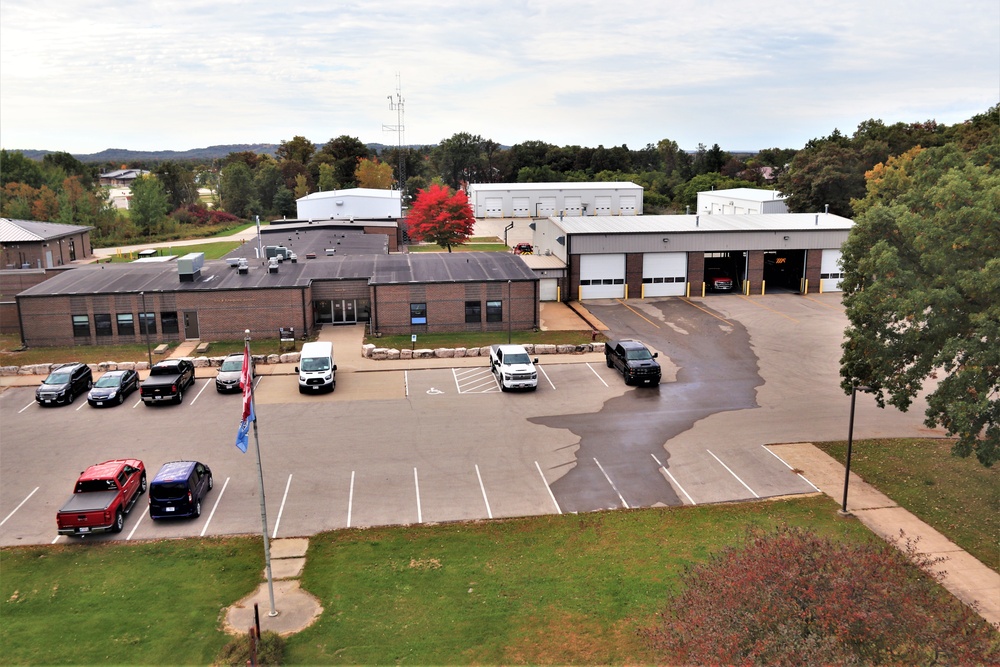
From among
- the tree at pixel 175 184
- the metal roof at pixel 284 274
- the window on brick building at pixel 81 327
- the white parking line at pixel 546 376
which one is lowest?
the white parking line at pixel 546 376

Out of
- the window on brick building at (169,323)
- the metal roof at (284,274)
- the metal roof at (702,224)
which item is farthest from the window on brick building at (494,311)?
the window on brick building at (169,323)

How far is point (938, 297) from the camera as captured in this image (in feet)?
68.0

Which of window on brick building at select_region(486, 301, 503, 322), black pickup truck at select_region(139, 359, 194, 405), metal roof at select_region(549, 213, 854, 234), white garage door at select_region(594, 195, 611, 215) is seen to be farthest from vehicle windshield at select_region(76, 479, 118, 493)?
white garage door at select_region(594, 195, 611, 215)

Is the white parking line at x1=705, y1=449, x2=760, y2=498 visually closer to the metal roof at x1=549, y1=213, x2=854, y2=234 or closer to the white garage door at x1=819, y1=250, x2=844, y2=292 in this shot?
the metal roof at x1=549, y1=213, x2=854, y2=234

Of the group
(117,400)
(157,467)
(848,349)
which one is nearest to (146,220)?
(117,400)

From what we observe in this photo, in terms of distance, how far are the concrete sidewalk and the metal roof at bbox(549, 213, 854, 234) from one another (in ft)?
95.8

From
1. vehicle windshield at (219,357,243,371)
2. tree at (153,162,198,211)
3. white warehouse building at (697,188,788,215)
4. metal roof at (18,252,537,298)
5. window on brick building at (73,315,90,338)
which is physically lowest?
vehicle windshield at (219,357,243,371)

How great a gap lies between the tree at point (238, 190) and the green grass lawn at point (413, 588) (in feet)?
357

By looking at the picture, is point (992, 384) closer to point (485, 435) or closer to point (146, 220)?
point (485, 435)

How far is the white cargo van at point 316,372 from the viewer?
107 ft

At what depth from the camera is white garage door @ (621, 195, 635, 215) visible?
10838cm

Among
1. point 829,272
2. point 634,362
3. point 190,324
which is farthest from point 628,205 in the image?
point 634,362

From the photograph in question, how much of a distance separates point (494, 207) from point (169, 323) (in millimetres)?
69930

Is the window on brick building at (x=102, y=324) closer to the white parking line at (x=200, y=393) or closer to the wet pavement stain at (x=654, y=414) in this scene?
the white parking line at (x=200, y=393)
